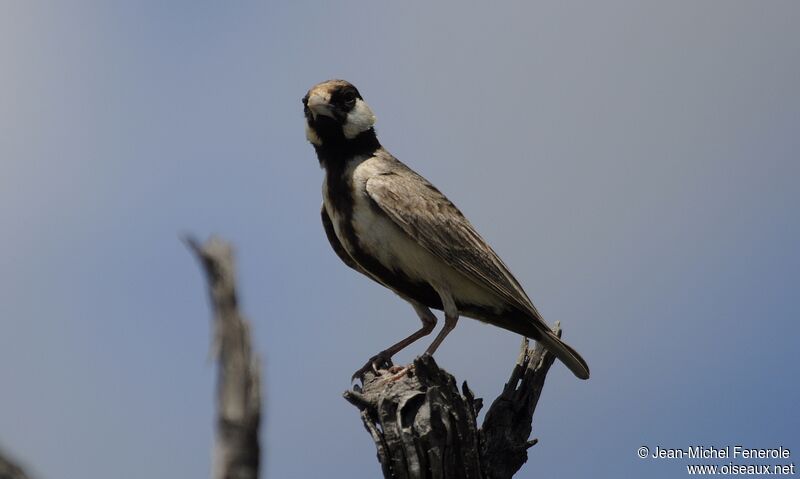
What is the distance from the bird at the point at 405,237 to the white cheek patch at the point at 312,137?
0.01 metres

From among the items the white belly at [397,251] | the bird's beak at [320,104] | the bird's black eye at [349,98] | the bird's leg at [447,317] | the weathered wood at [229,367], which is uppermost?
the bird's black eye at [349,98]

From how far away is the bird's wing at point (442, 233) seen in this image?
12.1 metres

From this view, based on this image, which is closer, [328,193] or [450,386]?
[450,386]

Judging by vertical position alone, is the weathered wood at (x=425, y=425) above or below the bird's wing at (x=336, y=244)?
below

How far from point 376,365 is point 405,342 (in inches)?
33.8

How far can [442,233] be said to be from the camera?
40.3 ft

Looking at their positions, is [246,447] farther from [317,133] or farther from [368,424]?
[317,133]

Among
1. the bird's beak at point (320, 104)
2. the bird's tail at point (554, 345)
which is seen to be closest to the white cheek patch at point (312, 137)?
the bird's beak at point (320, 104)

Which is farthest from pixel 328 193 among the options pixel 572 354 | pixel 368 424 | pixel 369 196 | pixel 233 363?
pixel 233 363

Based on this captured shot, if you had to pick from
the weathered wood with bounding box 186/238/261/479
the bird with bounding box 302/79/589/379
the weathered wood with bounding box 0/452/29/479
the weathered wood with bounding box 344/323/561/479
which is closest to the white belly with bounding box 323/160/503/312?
the bird with bounding box 302/79/589/379

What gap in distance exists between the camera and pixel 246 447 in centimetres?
430

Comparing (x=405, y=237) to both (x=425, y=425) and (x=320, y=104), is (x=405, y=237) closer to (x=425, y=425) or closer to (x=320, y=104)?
(x=320, y=104)

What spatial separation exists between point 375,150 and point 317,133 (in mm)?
700

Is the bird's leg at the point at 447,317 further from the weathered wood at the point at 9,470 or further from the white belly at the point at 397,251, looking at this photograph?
the weathered wood at the point at 9,470
